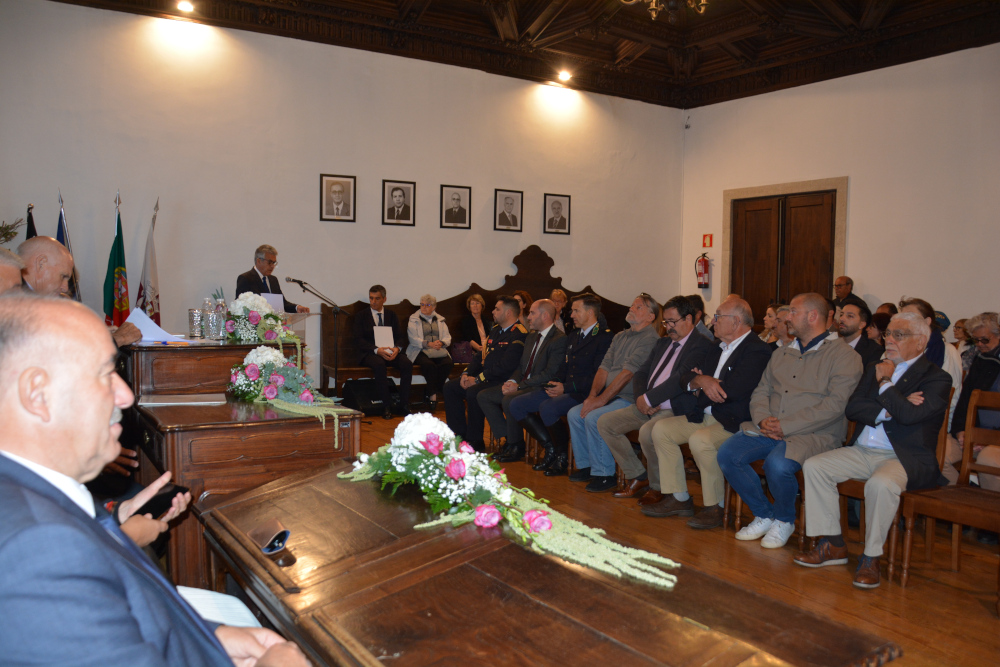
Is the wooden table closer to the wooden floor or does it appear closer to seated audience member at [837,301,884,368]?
the wooden floor

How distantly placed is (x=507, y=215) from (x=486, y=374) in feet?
12.1

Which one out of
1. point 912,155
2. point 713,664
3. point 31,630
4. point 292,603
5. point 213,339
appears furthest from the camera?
point 912,155

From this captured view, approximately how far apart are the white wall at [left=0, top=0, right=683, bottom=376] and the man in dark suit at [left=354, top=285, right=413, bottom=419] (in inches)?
14.4

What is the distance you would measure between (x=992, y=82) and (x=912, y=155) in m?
0.99

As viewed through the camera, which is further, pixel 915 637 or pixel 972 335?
pixel 972 335

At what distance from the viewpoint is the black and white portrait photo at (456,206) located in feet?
29.2

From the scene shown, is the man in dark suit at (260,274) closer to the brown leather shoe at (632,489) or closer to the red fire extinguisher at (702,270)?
the brown leather shoe at (632,489)

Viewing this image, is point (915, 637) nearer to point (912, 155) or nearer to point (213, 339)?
point (213, 339)

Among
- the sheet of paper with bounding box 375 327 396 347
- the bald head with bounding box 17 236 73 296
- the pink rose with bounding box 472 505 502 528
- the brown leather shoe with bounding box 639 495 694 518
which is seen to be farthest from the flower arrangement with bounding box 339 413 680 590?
the sheet of paper with bounding box 375 327 396 347

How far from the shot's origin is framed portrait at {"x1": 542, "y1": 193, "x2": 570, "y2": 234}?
966 cm

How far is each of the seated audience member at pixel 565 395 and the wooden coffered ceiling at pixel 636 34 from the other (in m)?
3.46

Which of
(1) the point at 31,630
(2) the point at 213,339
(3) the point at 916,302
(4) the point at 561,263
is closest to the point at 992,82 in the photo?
(3) the point at 916,302

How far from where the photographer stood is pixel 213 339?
4242 mm

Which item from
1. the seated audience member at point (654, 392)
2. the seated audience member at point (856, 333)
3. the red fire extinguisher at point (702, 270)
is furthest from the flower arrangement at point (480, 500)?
the red fire extinguisher at point (702, 270)
